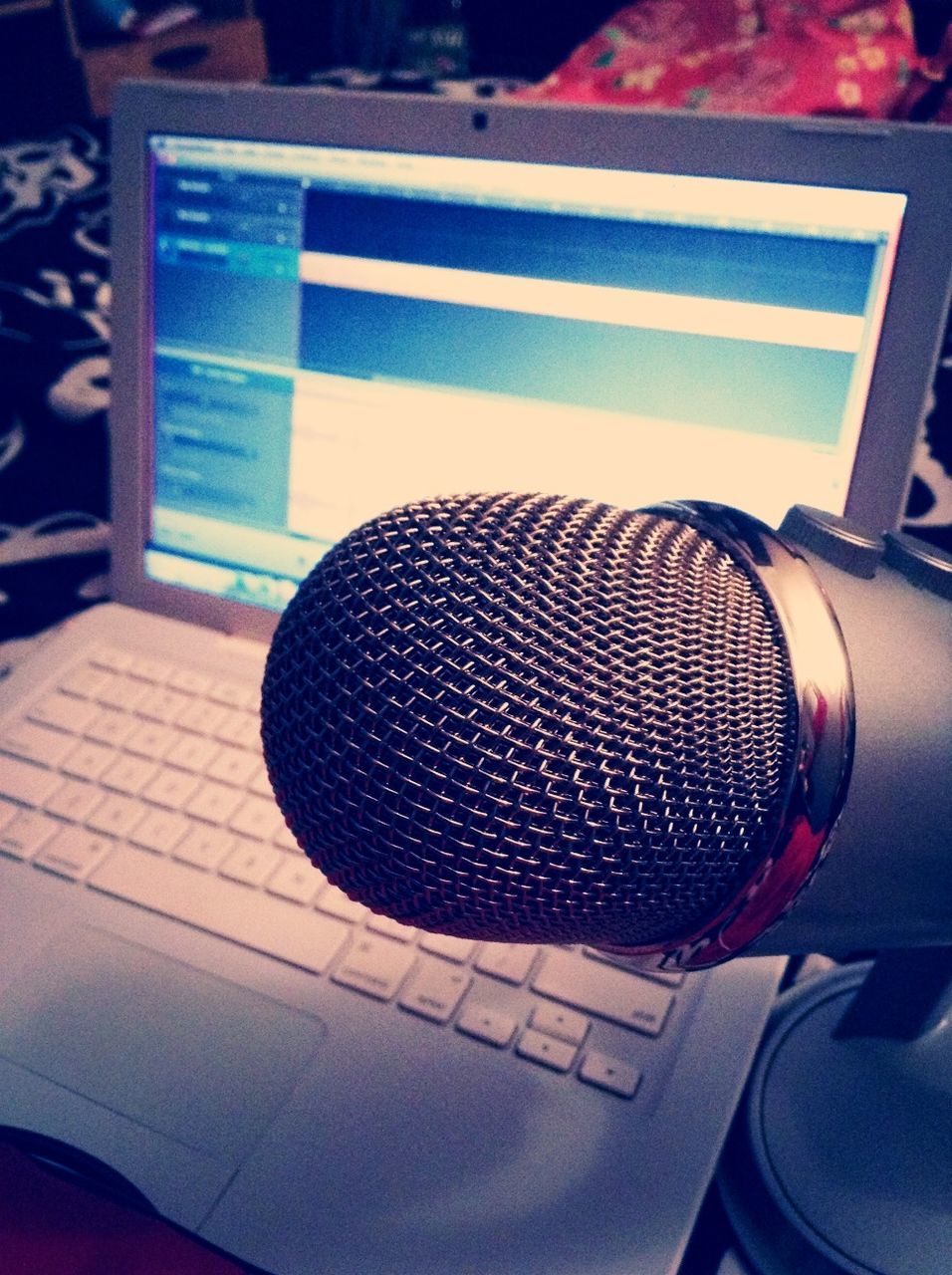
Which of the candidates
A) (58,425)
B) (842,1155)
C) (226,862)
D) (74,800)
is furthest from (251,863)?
(58,425)

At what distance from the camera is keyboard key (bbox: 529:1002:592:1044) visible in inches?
16.4

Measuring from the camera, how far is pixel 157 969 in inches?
17.9

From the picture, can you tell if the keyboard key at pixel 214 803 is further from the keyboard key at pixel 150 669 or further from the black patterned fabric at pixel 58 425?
the black patterned fabric at pixel 58 425

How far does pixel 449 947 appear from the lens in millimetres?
451

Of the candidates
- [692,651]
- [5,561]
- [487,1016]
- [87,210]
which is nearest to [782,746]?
[692,651]

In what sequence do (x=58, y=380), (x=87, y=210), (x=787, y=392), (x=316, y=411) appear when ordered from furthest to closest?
(x=87, y=210) → (x=58, y=380) → (x=316, y=411) → (x=787, y=392)

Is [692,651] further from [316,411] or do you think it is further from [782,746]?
[316,411]

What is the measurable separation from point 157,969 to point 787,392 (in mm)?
404

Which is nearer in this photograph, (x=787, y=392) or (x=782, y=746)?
(x=782, y=746)

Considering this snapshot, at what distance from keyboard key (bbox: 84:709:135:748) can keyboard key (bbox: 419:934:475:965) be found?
0.77 ft

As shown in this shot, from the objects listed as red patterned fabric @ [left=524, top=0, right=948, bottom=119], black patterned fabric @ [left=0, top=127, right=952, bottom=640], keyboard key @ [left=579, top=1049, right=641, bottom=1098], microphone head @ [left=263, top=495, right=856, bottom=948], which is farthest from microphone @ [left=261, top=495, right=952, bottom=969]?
red patterned fabric @ [left=524, top=0, right=948, bottom=119]

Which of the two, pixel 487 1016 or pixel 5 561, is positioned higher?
pixel 487 1016

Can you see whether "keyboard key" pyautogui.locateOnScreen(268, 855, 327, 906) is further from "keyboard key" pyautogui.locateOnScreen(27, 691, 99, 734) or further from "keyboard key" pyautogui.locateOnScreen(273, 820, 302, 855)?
"keyboard key" pyautogui.locateOnScreen(27, 691, 99, 734)

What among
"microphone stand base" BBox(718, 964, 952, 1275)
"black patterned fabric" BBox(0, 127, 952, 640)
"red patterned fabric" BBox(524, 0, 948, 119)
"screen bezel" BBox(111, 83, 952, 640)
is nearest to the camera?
"microphone stand base" BBox(718, 964, 952, 1275)
